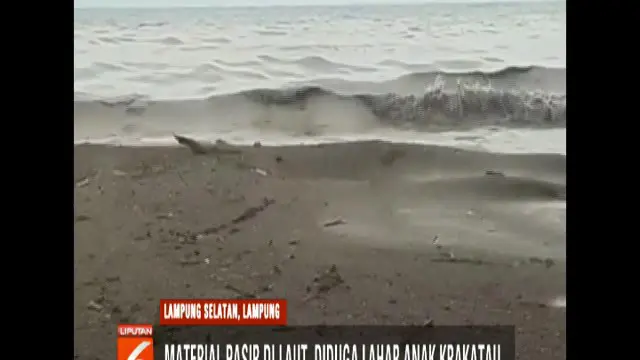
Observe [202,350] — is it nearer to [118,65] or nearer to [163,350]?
[163,350]

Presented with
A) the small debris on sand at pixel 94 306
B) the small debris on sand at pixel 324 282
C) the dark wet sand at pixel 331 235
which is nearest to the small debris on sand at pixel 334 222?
the dark wet sand at pixel 331 235

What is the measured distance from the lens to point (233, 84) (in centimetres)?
167

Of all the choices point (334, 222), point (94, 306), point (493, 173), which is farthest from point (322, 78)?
point (94, 306)

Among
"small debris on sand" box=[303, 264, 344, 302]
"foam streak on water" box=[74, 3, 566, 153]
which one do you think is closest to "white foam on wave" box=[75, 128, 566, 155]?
"foam streak on water" box=[74, 3, 566, 153]

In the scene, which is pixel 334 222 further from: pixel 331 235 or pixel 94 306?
pixel 94 306

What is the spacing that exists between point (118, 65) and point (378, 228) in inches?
35.3

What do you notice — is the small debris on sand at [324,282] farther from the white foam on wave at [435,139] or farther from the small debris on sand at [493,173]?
the small debris on sand at [493,173]

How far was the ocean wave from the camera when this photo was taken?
5.48ft

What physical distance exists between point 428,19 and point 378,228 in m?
0.64

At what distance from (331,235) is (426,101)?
1.58 feet
